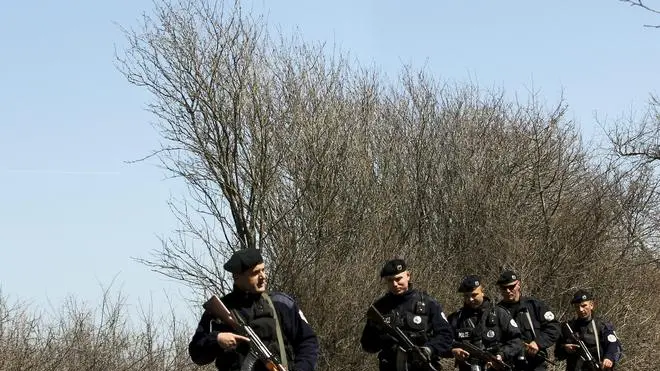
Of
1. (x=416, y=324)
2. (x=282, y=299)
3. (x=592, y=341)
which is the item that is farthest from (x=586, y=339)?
(x=282, y=299)

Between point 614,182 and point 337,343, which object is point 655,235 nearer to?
point 614,182

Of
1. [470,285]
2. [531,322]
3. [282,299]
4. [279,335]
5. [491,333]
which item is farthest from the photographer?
[531,322]

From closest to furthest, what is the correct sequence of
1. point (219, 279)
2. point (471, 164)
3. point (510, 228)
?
point (219, 279) < point (510, 228) < point (471, 164)

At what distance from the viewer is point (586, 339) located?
523 inches

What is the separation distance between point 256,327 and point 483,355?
5065mm

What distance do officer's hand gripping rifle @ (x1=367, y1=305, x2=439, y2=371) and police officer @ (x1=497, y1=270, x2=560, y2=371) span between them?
2486 mm

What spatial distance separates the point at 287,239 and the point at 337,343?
8.31 ft

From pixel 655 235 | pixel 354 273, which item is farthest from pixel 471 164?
pixel 354 273

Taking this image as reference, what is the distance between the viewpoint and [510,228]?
24.3 meters

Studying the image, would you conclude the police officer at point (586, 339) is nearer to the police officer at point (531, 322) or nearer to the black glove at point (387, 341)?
the police officer at point (531, 322)

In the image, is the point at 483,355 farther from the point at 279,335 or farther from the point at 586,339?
the point at 279,335

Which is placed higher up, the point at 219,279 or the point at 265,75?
the point at 265,75

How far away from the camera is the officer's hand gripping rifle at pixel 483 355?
1155 centimetres

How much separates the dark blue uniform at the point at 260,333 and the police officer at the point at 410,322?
3023mm
